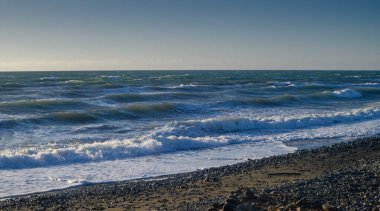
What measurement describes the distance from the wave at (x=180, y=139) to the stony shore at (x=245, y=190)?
3.49 metres

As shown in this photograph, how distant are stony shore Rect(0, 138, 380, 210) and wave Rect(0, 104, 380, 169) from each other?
3.49 meters

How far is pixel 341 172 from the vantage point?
9.45 meters

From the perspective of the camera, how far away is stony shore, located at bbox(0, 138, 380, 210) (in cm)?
664

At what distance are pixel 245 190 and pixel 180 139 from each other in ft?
27.9

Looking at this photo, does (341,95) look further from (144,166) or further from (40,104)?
(144,166)

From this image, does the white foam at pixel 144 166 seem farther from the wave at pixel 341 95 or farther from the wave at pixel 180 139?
the wave at pixel 341 95

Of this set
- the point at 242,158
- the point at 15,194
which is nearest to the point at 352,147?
the point at 242,158

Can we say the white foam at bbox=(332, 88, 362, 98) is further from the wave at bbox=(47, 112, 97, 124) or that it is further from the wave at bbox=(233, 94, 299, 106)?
the wave at bbox=(47, 112, 97, 124)

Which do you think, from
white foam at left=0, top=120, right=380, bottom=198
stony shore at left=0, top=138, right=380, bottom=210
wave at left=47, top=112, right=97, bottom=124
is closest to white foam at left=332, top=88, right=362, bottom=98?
white foam at left=0, top=120, right=380, bottom=198

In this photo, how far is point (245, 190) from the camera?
24.2 ft

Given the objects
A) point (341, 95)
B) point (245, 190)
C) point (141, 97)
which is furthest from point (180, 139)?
point (341, 95)

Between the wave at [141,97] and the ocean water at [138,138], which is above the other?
the wave at [141,97]

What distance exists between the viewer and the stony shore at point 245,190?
6.64 meters

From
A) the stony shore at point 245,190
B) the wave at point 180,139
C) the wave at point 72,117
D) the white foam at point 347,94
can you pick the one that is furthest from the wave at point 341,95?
the stony shore at point 245,190
